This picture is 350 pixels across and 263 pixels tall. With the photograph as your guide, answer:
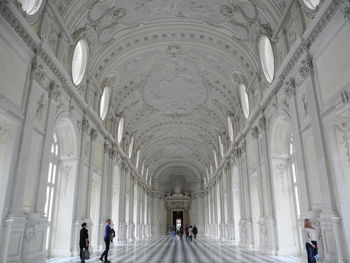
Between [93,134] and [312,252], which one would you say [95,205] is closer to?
[93,134]

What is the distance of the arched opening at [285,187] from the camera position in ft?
35.9

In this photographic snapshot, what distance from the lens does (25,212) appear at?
25.7ft

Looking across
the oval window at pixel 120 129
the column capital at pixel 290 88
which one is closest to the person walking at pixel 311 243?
the column capital at pixel 290 88

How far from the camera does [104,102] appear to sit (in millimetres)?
16672

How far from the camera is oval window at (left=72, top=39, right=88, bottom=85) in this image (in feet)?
40.2

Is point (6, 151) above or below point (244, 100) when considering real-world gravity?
below

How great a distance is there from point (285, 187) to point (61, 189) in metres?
8.88

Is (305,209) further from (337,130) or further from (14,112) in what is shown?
(14,112)

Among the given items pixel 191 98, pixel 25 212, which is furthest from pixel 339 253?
pixel 191 98

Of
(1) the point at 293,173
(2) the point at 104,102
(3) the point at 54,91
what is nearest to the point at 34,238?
(3) the point at 54,91

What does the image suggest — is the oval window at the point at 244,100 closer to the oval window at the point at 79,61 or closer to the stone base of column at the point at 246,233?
the stone base of column at the point at 246,233

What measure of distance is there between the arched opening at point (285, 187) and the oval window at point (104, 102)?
9.28 m

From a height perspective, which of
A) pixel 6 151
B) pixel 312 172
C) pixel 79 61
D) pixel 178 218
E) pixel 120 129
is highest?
pixel 79 61

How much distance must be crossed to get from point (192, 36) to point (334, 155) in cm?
1020
